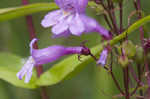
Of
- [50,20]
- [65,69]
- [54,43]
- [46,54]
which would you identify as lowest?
[54,43]

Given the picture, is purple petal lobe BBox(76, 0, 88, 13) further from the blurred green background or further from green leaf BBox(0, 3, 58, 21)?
the blurred green background

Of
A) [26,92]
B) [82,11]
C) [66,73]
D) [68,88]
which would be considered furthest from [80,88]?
[82,11]

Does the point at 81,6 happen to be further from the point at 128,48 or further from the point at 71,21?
the point at 128,48

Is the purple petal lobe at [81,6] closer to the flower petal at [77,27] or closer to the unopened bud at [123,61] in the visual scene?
the flower petal at [77,27]

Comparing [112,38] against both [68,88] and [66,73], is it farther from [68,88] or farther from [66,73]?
[68,88]

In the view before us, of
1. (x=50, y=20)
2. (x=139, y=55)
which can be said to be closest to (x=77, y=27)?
(x=50, y=20)

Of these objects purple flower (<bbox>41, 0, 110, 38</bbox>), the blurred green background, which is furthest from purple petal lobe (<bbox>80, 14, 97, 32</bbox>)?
the blurred green background
